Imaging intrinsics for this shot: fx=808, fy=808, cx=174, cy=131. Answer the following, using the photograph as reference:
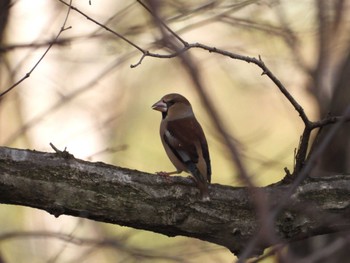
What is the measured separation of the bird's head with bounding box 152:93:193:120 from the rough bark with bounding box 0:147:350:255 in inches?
46.6

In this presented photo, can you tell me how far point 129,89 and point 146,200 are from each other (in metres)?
6.26

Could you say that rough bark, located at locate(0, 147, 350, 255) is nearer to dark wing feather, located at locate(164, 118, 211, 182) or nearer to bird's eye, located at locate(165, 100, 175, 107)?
dark wing feather, located at locate(164, 118, 211, 182)

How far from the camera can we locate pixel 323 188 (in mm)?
4180

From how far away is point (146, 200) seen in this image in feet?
13.0

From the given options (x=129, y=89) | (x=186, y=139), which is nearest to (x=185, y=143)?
(x=186, y=139)

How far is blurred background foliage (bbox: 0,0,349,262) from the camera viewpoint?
6188 millimetres

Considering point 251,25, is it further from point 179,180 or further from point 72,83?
point 72,83

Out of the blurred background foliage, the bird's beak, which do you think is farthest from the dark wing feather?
the blurred background foliage

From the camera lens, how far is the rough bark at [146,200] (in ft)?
12.7

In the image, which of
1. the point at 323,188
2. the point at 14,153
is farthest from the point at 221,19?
the point at 14,153

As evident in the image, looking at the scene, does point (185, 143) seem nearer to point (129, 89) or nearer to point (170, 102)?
point (170, 102)

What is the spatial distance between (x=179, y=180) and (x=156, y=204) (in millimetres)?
188

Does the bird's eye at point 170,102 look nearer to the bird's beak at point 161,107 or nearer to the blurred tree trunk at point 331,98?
the bird's beak at point 161,107

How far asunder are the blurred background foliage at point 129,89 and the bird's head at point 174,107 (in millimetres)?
552
